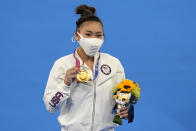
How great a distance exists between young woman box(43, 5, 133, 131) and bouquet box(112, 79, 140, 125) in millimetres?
55

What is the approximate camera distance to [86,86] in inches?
97.1

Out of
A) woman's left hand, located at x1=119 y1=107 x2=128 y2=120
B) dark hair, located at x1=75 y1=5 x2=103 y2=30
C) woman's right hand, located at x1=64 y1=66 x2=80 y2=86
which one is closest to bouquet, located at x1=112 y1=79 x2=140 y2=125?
woman's left hand, located at x1=119 y1=107 x2=128 y2=120

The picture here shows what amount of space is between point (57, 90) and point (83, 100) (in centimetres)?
24

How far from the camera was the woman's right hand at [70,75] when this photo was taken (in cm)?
227

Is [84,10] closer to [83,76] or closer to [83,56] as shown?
[83,56]

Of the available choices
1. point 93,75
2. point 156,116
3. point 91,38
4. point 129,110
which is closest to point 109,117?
point 129,110

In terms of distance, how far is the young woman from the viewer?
2443 millimetres

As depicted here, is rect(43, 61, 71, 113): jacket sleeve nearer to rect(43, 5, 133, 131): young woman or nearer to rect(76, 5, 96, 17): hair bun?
rect(43, 5, 133, 131): young woman

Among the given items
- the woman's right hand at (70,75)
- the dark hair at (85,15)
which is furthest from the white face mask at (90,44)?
the woman's right hand at (70,75)

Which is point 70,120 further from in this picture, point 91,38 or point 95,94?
point 91,38

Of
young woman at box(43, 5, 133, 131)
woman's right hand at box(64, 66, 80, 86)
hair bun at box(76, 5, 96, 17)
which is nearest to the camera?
woman's right hand at box(64, 66, 80, 86)

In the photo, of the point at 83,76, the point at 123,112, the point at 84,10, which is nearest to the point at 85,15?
the point at 84,10

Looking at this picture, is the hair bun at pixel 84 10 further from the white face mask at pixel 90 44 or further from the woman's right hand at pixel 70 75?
the woman's right hand at pixel 70 75

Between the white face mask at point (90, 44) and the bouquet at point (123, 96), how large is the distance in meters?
0.34
